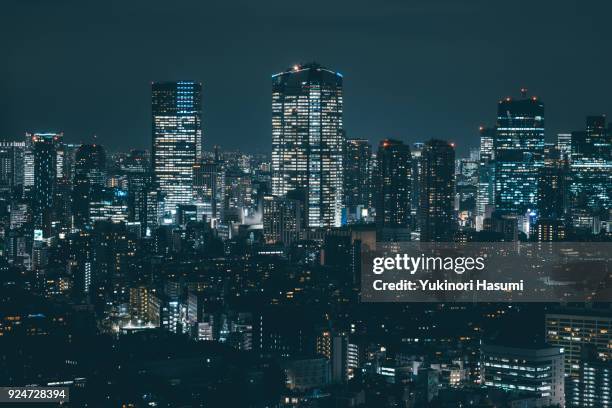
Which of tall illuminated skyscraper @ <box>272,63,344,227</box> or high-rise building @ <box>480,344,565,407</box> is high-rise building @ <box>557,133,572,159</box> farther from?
high-rise building @ <box>480,344,565,407</box>

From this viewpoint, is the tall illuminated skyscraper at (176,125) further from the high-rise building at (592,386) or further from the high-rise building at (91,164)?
the high-rise building at (592,386)

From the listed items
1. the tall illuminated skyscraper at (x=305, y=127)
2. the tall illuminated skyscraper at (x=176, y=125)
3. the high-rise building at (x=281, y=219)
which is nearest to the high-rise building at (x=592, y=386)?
the high-rise building at (x=281, y=219)

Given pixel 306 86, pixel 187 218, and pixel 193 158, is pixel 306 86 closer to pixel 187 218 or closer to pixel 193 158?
pixel 193 158

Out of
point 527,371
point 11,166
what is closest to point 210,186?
point 11,166

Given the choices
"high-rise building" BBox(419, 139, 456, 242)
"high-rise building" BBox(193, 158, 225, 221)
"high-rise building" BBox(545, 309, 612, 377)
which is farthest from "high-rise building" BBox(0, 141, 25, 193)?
"high-rise building" BBox(545, 309, 612, 377)

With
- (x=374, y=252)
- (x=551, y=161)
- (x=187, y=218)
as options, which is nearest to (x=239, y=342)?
(x=374, y=252)

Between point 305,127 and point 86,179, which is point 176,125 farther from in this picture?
point 86,179
